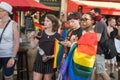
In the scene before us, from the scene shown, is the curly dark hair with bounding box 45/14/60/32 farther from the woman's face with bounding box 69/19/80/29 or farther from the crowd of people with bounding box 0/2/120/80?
the woman's face with bounding box 69/19/80/29

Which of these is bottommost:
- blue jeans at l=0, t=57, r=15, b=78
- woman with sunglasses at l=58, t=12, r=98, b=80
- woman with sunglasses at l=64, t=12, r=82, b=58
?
blue jeans at l=0, t=57, r=15, b=78

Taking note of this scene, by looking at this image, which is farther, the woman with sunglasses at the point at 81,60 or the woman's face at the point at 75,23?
the woman's face at the point at 75,23

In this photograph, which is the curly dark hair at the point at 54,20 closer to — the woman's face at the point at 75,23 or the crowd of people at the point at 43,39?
the crowd of people at the point at 43,39

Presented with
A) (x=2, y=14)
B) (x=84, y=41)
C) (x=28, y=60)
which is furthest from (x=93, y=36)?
(x=28, y=60)

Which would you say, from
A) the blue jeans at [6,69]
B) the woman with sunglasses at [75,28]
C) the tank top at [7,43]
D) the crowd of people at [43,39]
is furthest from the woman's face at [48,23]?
the blue jeans at [6,69]

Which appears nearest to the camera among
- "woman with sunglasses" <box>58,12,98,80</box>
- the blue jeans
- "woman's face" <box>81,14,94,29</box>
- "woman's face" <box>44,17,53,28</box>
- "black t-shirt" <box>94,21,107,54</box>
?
"woman with sunglasses" <box>58,12,98,80</box>

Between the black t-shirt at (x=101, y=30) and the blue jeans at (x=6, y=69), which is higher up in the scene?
the black t-shirt at (x=101, y=30)

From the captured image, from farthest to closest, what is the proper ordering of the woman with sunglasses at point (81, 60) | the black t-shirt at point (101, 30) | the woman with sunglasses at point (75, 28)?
the black t-shirt at point (101, 30) → the woman with sunglasses at point (75, 28) → the woman with sunglasses at point (81, 60)

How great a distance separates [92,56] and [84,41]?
0.84ft

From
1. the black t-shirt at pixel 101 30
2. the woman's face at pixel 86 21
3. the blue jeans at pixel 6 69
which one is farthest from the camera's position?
the black t-shirt at pixel 101 30

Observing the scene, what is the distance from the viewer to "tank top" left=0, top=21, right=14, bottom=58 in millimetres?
6441

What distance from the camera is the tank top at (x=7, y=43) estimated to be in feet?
21.1

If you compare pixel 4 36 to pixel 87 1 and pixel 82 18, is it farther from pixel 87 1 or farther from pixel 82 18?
pixel 87 1

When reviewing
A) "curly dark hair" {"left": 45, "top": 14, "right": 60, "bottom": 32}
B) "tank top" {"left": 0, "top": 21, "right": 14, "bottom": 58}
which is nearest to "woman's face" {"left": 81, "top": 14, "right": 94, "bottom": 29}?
"curly dark hair" {"left": 45, "top": 14, "right": 60, "bottom": 32}
